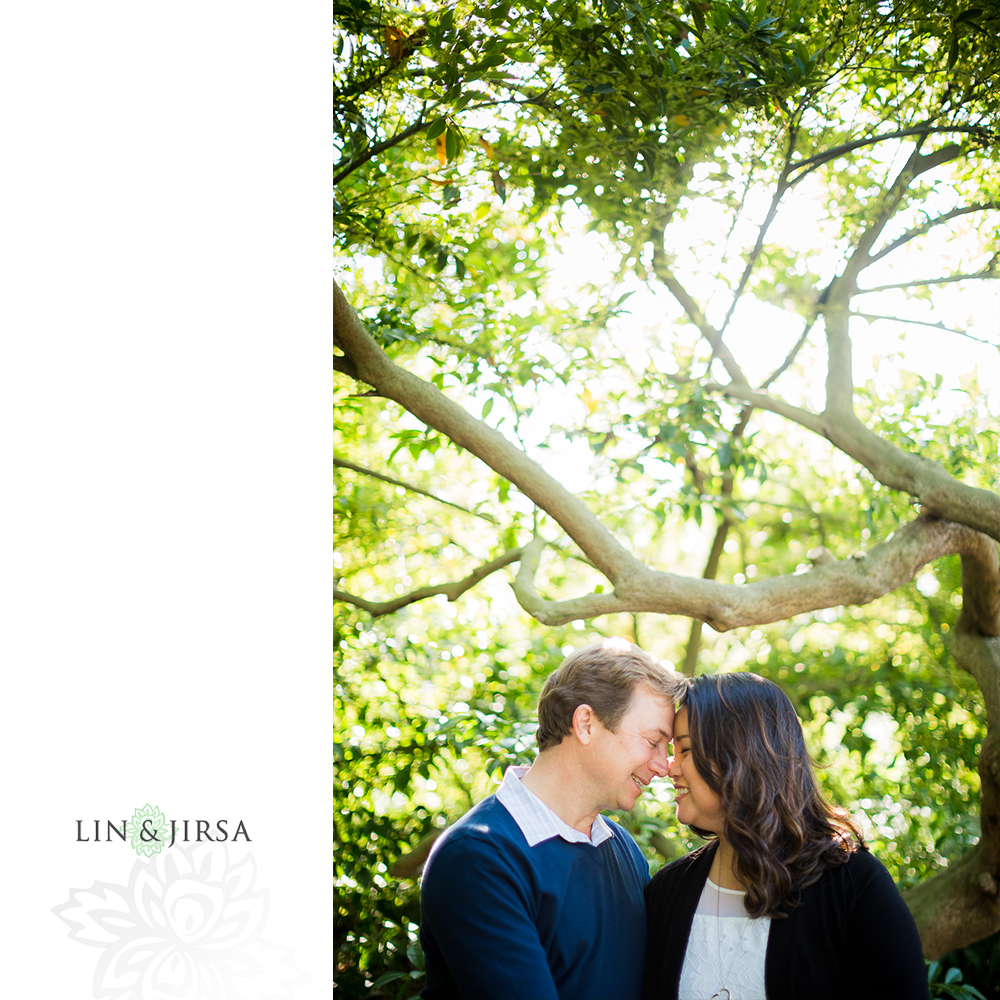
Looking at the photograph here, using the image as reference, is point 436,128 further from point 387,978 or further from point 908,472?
point 387,978

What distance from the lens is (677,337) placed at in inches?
141

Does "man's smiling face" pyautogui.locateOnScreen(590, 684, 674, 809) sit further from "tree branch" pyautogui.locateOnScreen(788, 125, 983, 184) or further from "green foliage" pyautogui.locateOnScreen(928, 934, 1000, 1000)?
"green foliage" pyautogui.locateOnScreen(928, 934, 1000, 1000)

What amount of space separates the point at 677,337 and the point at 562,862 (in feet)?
8.14

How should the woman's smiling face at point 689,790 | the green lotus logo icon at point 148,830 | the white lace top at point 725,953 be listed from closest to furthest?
the green lotus logo icon at point 148,830, the white lace top at point 725,953, the woman's smiling face at point 689,790

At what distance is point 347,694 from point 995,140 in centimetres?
302

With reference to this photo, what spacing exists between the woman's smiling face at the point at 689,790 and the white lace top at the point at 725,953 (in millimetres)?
141

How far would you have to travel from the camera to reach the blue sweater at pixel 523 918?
4.57 ft

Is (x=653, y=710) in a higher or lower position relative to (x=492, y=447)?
lower

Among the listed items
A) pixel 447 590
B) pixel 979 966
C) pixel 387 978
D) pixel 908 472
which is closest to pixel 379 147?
pixel 447 590

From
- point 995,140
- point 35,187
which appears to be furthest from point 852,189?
point 35,187

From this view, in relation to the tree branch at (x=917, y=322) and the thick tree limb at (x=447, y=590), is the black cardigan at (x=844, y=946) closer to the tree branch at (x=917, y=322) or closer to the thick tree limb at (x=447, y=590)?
the thick tree limb at (x=447, y=590)

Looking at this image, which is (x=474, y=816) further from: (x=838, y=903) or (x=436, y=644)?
(x=436, y=644)

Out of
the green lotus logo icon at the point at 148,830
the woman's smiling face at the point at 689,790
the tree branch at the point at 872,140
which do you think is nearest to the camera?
the green lotus logo icon at the point at 148,830

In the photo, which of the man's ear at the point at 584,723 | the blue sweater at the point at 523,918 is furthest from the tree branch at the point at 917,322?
the blue sweater at the point at 523,918
